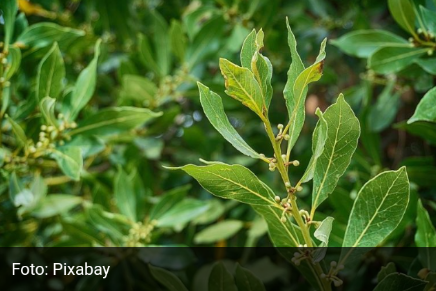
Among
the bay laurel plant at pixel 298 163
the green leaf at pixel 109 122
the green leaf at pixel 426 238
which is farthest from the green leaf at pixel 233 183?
the green leaf at pixel 109 122

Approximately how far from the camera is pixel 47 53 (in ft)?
3.98

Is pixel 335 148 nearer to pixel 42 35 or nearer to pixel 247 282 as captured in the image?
pixel 247 282

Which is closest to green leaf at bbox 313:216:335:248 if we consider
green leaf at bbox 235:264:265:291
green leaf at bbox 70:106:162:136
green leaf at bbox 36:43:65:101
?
green leaf at bbox 235:264:265:291

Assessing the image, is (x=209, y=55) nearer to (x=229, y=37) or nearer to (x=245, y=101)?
(x=229, y=37)

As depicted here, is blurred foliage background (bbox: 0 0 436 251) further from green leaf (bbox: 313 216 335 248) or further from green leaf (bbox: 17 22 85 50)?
green leaf (bbox: 313 216 335 248)

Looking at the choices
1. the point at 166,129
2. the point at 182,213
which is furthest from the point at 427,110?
the point at 166,129

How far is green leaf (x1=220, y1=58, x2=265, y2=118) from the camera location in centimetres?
75

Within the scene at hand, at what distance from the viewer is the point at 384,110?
152cm

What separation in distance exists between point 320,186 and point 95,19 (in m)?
1.16

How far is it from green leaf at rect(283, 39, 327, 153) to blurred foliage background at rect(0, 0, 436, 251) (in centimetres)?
45

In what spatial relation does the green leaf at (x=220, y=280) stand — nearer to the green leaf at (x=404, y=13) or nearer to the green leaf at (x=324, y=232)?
the green leaf at (x=324, y=232)

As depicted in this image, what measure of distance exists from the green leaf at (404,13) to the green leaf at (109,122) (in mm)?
580

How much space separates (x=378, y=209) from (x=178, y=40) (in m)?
0.83

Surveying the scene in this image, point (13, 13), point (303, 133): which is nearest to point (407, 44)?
point (303, 133)
